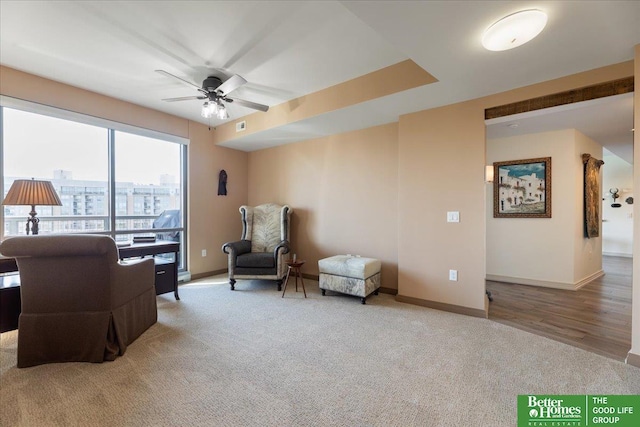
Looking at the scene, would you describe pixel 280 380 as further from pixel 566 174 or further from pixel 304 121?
pixel 566 174

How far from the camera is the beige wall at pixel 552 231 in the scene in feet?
13.5

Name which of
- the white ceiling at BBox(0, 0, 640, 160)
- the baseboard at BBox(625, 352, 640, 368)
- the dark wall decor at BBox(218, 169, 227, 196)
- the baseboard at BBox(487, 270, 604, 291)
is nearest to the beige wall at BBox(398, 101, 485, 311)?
the white ceiling at BBox(0, 0, 640, 160)

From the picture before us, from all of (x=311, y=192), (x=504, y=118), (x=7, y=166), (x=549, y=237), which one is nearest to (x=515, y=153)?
(x=549, y=237)

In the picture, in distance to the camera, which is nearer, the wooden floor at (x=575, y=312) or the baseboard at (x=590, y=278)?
the wooden floor at (x=575, y=312)

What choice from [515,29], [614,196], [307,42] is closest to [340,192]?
[307,42]

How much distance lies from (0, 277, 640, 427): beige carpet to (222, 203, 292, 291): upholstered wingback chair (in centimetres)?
118

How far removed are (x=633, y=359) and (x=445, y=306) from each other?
1.45 metres

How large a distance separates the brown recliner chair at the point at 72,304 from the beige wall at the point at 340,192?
2974 mm

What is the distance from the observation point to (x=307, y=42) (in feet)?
7.91

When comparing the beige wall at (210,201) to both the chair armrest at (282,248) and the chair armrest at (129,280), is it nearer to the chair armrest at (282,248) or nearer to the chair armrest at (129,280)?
the chair armrest at (282,248)

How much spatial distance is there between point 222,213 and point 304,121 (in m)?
2.51

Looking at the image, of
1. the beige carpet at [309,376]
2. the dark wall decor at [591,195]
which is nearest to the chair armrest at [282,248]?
the beige carpet at [309,376]

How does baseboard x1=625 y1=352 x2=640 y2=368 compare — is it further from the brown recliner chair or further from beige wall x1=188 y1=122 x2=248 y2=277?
beige wall x1=188 y1=122 x2=248 y2=277

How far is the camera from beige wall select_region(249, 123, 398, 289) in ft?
12.8
